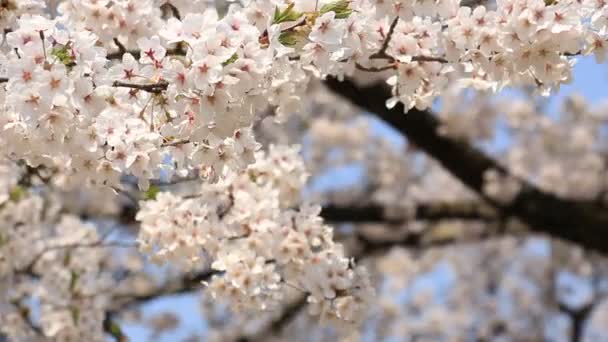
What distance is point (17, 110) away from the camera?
77.7 inches

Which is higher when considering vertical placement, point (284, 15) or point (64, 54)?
point (284, 15)

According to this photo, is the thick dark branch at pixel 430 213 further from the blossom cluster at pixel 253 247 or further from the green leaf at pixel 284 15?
the green leaf at pixel 284 15

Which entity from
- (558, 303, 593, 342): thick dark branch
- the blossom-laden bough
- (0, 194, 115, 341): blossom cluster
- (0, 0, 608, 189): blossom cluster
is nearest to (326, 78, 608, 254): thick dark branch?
(558, 303, 593, 342): thick dark branch

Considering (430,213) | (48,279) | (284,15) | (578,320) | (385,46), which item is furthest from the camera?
(578,320)

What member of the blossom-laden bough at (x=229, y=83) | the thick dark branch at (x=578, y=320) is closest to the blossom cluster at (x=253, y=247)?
the blossom-laden bough at (x=229, y=83)

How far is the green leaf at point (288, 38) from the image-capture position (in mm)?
2148

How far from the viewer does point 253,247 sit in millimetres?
2973

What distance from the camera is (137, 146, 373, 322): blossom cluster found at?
2898mm

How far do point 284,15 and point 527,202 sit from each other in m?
4.24

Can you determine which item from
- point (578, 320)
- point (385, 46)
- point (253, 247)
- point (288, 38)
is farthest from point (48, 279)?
point (578, 320)

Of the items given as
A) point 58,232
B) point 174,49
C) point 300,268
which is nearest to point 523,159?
point 58,232

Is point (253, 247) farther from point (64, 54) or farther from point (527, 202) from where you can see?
point (527, 202)

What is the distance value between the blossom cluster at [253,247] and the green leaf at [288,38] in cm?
78

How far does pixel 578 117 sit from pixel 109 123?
25.9ft
